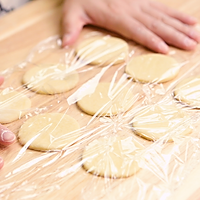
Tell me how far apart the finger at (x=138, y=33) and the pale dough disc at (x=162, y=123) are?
0.94 ft

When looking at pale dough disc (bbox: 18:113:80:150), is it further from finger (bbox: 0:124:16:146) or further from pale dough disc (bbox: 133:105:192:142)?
pale dough disc (bbox: 133:105:192:142)

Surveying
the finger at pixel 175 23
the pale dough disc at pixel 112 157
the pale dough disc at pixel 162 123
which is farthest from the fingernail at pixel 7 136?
the finger at pixel 175 23

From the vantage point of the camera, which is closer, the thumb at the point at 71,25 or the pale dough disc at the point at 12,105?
the pale dough disc at the point at 12,105

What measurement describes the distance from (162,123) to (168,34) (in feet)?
1.35

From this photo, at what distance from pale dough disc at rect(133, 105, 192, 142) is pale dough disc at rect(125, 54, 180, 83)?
0.12m

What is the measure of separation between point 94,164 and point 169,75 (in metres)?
0.38

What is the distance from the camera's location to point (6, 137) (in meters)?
0.74

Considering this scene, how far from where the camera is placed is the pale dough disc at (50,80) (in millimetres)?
914

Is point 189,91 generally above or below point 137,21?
below

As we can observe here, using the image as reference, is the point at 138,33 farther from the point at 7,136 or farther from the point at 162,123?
the point at 7,136

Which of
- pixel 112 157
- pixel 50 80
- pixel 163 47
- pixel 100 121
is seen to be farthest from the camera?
pixel 163 47

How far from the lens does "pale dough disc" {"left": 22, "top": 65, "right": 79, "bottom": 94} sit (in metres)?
0.91

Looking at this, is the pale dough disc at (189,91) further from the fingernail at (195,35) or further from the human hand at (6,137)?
the human hand at (6,137)

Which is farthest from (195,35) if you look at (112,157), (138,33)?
(112,157)
